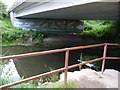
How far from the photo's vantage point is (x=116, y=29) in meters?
12.0

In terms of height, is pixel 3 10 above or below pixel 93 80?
above

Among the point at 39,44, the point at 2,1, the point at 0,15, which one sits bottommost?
the point at 39,44

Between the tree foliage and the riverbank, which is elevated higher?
the tree foliage

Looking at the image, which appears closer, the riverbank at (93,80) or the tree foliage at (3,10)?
the riverbank at (93,80)

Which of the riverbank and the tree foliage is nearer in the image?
the riverbank

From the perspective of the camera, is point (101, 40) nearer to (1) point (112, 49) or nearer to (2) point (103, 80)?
(1) point (112, 49)

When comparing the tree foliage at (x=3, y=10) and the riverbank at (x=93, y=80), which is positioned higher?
the tree foliage at (x=3, y=10)

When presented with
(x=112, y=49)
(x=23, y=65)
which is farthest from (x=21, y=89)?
(x=112, y=49)

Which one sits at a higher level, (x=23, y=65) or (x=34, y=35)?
(x=34, y=35)

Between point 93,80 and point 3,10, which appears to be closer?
point 93,80

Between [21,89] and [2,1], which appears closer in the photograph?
[21,89]

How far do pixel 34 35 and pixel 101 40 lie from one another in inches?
274

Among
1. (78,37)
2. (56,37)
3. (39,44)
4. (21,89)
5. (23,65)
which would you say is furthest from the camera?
(78,37)

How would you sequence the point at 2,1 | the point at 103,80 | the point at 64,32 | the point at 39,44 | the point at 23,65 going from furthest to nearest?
the point at 2,1
the point at 64,32
the point at 39,44
the point at 23,65
the point at 103,80
